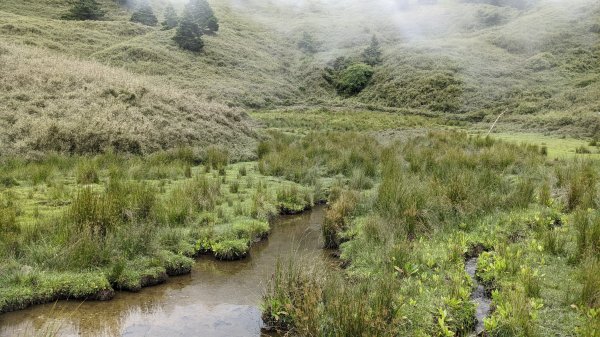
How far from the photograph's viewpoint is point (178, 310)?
6.30 meters

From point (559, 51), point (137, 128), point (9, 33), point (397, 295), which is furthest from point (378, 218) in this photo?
point (559, 51)

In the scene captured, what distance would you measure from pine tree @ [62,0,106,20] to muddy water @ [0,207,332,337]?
54731 mm

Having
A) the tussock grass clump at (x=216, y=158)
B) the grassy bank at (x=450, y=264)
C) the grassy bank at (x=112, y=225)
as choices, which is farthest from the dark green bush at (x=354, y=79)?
the grassy bank at (x=450, y=264)

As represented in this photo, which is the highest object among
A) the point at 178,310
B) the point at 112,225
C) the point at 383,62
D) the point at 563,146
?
the point at 383,62

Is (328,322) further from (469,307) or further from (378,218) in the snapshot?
(378,218)

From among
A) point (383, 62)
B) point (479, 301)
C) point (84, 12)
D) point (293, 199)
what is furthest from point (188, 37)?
point (479, 301)

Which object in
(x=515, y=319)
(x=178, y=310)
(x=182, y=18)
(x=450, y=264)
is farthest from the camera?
(x=182, y=18)

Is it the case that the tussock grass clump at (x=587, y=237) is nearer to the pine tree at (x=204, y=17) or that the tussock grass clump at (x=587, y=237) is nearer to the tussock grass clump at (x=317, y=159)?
the tussock grass clump at (x=317, y=159)

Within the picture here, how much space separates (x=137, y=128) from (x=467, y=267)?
1320 centimetres

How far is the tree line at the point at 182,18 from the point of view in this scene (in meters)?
47.6

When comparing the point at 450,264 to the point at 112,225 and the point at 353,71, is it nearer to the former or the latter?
the point at 112,225

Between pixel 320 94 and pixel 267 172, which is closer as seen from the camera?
pixel 267 172

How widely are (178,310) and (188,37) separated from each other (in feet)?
149

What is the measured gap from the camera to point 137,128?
16.5 m
